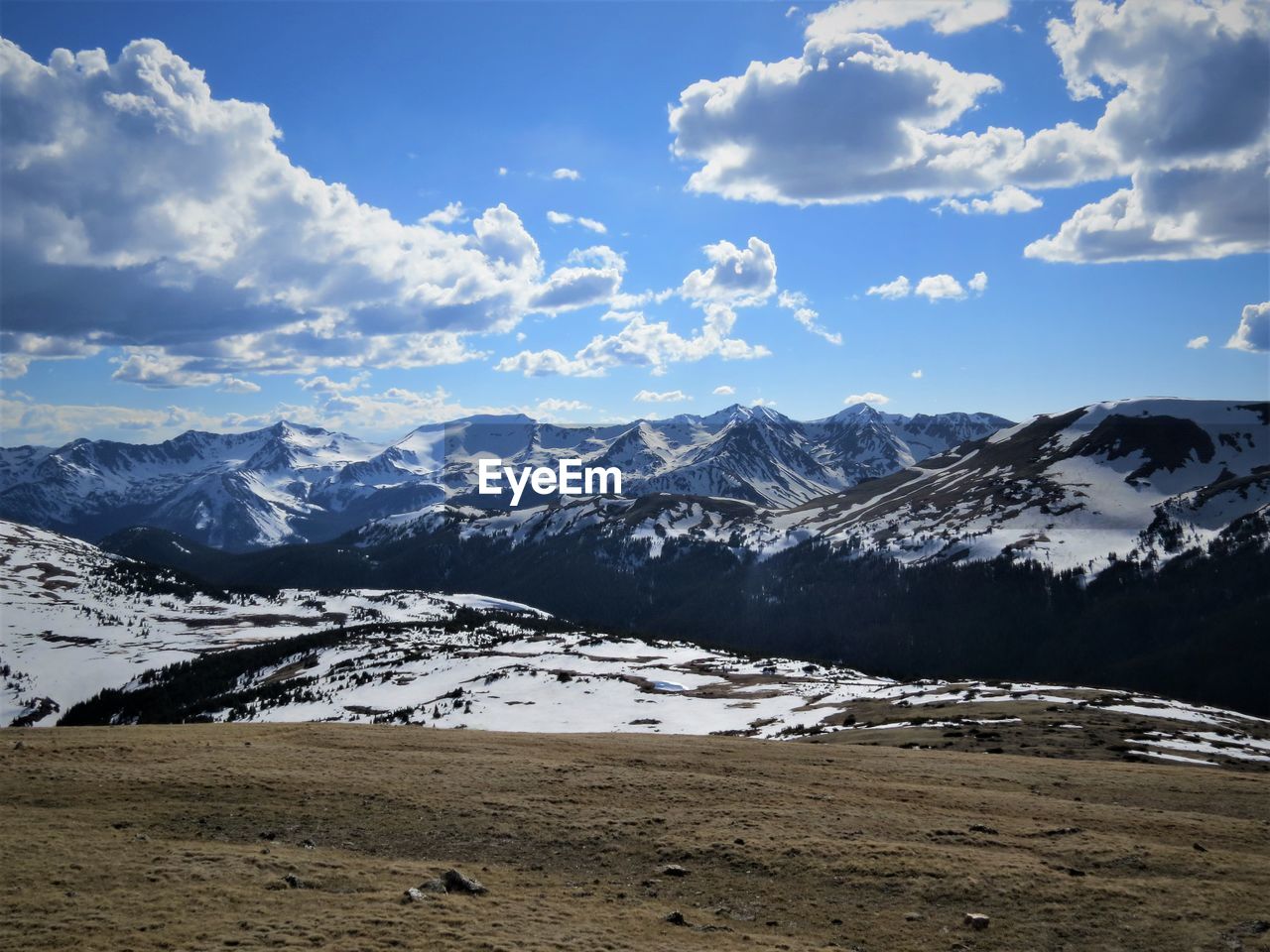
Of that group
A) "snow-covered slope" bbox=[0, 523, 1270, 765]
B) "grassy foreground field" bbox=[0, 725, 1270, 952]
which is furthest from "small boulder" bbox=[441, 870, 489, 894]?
"snow-covered slope" bbox=[0, 523, 1270, 765]

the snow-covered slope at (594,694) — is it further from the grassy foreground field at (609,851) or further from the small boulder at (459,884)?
the small boulder at (459,884)

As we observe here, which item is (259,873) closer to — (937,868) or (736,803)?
(736,803)

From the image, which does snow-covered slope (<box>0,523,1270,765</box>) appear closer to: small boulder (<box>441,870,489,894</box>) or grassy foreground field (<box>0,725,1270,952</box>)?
grassy foreground field (<box>0,725,1270,952</box>)

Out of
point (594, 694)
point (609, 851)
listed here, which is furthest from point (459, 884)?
point (594, 694)

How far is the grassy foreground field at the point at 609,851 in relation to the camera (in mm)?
19422

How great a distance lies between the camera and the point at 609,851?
2597 cm

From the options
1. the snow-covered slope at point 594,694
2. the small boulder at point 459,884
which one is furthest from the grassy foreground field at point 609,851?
the snow-covered slope at point 594,694

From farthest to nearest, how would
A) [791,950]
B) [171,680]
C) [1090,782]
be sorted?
1. [171,680]
2. [1090,782]
3. [791,950]

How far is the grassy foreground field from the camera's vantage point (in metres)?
19.4

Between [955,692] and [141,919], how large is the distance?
81.9 m

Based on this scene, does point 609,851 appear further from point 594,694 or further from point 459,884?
point 594,694

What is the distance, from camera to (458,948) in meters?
17.5

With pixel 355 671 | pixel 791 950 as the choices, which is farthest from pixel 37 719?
pixel 791 950

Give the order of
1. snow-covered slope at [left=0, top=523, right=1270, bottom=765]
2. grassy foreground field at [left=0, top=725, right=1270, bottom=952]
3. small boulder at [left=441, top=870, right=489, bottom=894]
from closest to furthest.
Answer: grassy foreground field at [left=0, top=725, right=1270, bottom=952], small boulder at [left=441, top=870, right=489, bottom=894], snow-covered slope at [left=0, top=523, right=1270, bottom=765]
